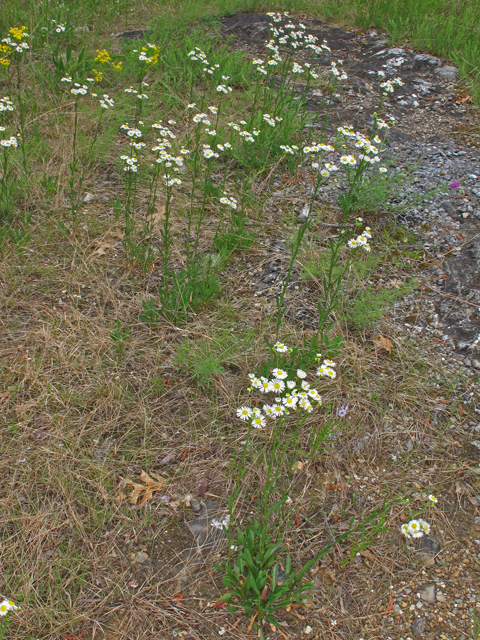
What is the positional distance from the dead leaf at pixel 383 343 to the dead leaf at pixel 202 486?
1.31 meters

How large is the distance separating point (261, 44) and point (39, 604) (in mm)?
6397

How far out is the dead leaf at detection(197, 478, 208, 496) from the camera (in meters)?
2.26

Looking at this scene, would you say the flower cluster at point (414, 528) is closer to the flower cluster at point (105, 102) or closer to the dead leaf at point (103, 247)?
the dead leaf at point (103, 247)

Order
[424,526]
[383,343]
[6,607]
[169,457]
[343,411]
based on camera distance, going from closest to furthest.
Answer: [6,607]
[424,526]
[169,457]
[343,411]
[383,343]

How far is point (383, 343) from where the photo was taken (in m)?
2.86

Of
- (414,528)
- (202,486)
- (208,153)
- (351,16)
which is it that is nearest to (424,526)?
(414,528)

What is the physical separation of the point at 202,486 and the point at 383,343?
137cm

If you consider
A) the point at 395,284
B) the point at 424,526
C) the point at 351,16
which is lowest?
the point at 424,526

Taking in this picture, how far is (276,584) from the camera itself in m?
1.89

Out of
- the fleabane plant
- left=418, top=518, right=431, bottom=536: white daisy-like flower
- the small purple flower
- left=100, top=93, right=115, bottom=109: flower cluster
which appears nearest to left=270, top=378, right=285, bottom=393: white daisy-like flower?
the fleabane plant

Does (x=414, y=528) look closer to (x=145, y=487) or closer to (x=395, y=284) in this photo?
(x=145, y=487)

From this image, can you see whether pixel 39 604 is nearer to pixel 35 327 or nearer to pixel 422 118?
pixel 35 327

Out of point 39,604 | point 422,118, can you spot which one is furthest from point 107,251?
point 422,118

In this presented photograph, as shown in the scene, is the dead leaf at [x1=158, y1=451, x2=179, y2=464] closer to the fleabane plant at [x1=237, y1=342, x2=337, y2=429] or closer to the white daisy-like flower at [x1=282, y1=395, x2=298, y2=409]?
the fleabane plant at [x1=237, y1=342, x2=337, y2=429]
